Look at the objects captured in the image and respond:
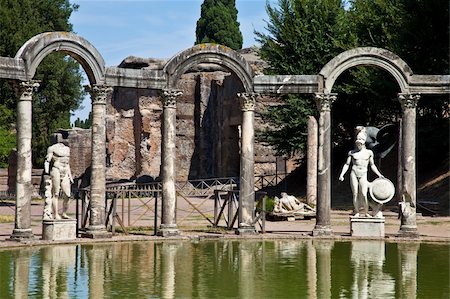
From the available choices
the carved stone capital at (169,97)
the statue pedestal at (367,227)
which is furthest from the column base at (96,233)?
the statue pedestal at (367,227)

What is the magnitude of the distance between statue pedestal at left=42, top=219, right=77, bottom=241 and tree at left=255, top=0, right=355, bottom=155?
18959mm

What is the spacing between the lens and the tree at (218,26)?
222ft

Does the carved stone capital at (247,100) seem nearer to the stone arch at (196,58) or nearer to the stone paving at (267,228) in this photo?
the stone arch at (196,58)

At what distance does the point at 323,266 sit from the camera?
16.2m

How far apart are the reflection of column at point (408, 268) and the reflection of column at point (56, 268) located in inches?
213

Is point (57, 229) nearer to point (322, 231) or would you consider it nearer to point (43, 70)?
point (322, 231)

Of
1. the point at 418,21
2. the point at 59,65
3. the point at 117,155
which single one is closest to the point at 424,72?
the point at 418,21

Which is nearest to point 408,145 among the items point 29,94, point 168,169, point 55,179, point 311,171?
point 168,169

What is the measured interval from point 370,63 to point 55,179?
880 cm

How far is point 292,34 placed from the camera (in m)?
38.0

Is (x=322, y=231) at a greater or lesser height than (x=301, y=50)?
lesser

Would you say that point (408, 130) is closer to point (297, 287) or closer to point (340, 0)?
point (297, 287)

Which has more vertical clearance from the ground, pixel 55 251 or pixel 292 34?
pixel 292 34

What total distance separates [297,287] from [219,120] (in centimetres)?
3398
